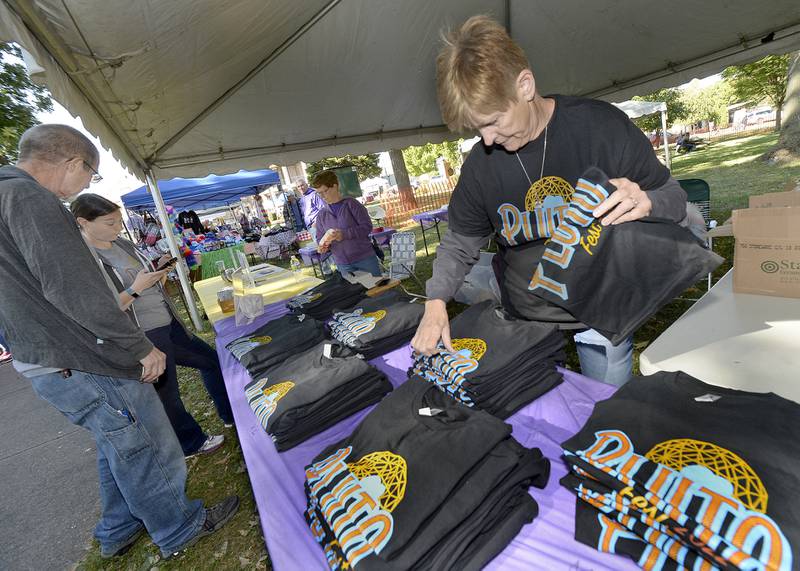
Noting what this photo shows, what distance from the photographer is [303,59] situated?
367 centimetres

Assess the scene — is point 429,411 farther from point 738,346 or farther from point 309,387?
point 738,346

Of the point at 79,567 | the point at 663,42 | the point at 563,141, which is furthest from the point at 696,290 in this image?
the point at 79,567

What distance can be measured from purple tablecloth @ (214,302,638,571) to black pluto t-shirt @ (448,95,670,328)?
349 millimetres

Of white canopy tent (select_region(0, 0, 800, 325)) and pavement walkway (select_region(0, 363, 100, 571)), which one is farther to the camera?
pavement walkway (select_region(0, 363, 100, 571))

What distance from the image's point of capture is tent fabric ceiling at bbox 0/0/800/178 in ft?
7.45

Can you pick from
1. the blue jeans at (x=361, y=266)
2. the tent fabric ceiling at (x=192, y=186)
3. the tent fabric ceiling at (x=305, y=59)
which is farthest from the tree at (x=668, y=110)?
the blue jeans at (x=361, y=266)

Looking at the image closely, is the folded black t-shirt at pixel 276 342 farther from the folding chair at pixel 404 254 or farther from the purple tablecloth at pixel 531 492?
the folding chair at pixel 404 254

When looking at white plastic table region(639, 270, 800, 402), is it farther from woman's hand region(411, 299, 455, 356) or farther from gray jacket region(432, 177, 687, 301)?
woman's hand region(411, 299, 455, 356)

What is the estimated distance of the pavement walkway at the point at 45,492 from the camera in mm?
2613

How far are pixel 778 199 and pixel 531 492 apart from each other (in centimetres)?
252

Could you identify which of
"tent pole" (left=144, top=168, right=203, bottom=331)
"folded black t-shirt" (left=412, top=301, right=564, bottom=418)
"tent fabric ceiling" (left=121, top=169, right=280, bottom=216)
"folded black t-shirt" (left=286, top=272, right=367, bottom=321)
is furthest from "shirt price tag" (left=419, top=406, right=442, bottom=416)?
"tent fabric ceiling" (left=121, top=169, right=280, bottom=216)

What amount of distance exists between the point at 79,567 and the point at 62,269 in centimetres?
224

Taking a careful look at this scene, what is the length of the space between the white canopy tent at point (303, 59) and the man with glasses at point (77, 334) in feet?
1.54

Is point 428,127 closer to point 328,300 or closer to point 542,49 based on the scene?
point 542,49
